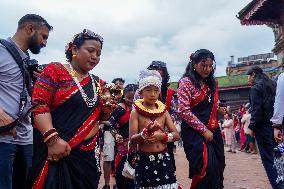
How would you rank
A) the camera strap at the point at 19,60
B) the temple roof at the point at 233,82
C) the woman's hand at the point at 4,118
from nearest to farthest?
the woman's hand at the point at 4,118
the camera strap at the point at 19,60
the temple roof at the point at 233,82

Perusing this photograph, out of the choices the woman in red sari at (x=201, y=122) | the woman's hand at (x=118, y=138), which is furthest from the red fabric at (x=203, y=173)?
the woman's hand at (x=118, y=138)

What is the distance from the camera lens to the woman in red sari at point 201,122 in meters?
4.03

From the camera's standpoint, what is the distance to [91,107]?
9.05 ft

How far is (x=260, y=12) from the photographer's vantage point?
9.85 meters

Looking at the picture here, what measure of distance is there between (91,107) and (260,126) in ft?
12.6

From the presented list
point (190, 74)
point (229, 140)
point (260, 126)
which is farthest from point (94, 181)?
point (229, 140)

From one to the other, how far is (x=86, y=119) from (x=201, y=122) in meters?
1.87

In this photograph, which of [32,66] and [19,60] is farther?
[32,66]

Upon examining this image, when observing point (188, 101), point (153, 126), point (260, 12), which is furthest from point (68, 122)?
point (260, 12)

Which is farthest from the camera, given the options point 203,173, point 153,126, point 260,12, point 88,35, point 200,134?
point 260,12

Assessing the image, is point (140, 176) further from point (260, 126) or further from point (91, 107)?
point (260, 126)

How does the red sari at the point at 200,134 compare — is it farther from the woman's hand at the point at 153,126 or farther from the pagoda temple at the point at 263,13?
the pagoda temple at the point at 263,13

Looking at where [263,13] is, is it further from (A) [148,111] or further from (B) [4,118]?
(B) [4,118]

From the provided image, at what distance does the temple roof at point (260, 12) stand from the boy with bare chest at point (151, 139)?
650 cm
